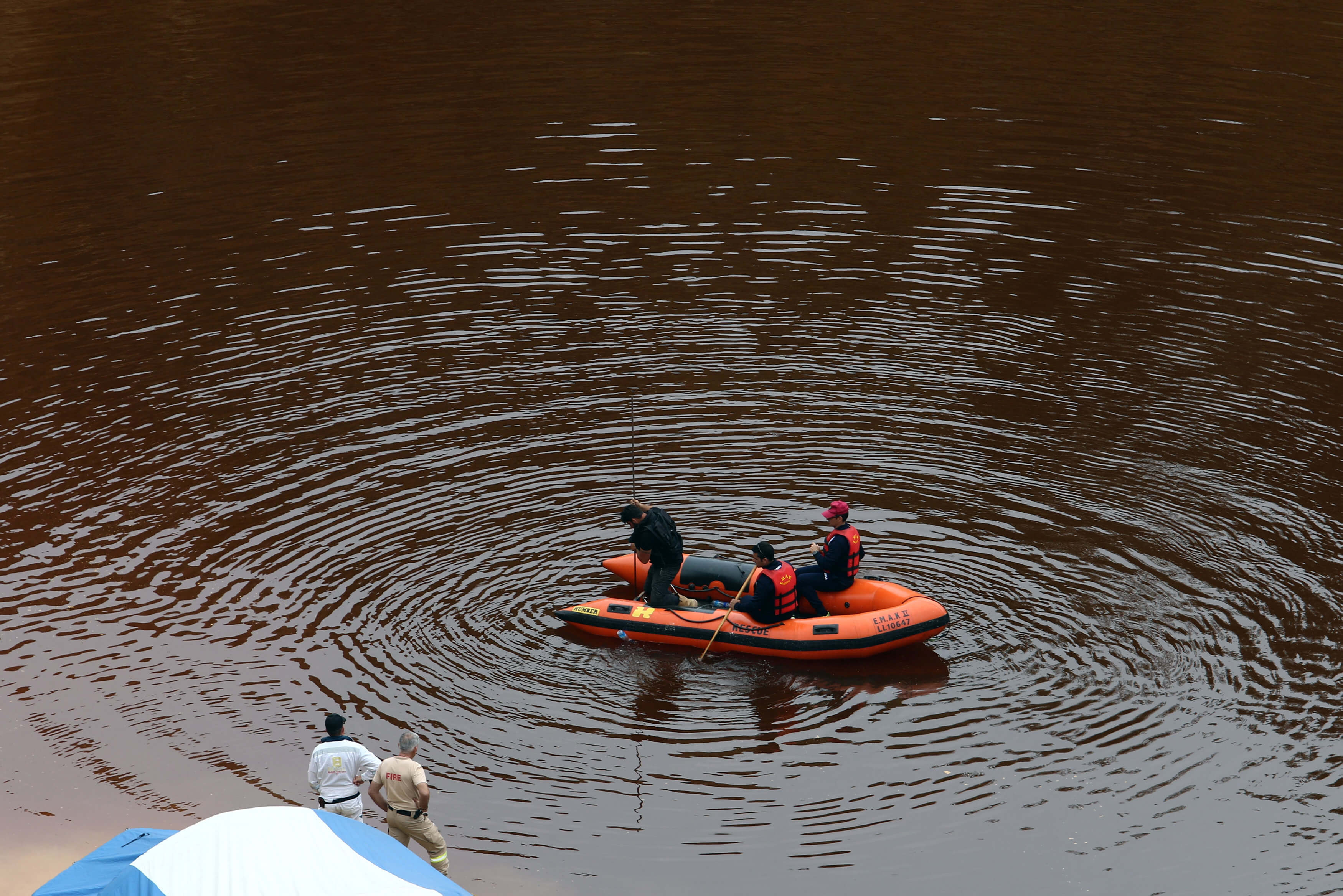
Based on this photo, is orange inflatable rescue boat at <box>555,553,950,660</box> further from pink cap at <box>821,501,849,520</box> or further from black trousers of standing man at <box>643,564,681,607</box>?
pink cap at <box>821,501,849,520</box>

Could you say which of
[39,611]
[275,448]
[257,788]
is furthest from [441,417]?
[257,788]

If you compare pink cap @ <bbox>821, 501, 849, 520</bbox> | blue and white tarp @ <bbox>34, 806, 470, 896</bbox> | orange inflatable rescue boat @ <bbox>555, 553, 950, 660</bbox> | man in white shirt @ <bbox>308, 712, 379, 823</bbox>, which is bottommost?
orange inflatable rescue boat @ <bbox>555, 553, 950, 660</bbox>

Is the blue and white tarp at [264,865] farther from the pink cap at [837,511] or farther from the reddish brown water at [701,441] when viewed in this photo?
the pink cap at [837,511]

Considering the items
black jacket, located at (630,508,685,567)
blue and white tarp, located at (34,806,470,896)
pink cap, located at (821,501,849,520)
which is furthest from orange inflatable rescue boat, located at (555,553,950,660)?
blue and white tarp, located at (34,806,470,896)

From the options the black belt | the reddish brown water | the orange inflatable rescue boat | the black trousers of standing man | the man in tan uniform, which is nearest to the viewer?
the man in tan uniform

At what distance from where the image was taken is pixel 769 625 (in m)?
12.7

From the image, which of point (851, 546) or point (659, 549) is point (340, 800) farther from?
point (851, 546)

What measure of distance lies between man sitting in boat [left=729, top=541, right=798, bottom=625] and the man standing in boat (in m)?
0.90

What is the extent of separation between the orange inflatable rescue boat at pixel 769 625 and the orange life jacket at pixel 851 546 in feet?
0.63

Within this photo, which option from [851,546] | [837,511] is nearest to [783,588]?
[851,546]

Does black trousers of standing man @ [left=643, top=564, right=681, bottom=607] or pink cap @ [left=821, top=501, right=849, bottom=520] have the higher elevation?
pink cap @ [left=821, top=501, right=849, bottom=520]

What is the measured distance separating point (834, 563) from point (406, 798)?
18.2 ft

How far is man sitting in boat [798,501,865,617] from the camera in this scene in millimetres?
12992

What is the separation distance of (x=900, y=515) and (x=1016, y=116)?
15.6 meters
